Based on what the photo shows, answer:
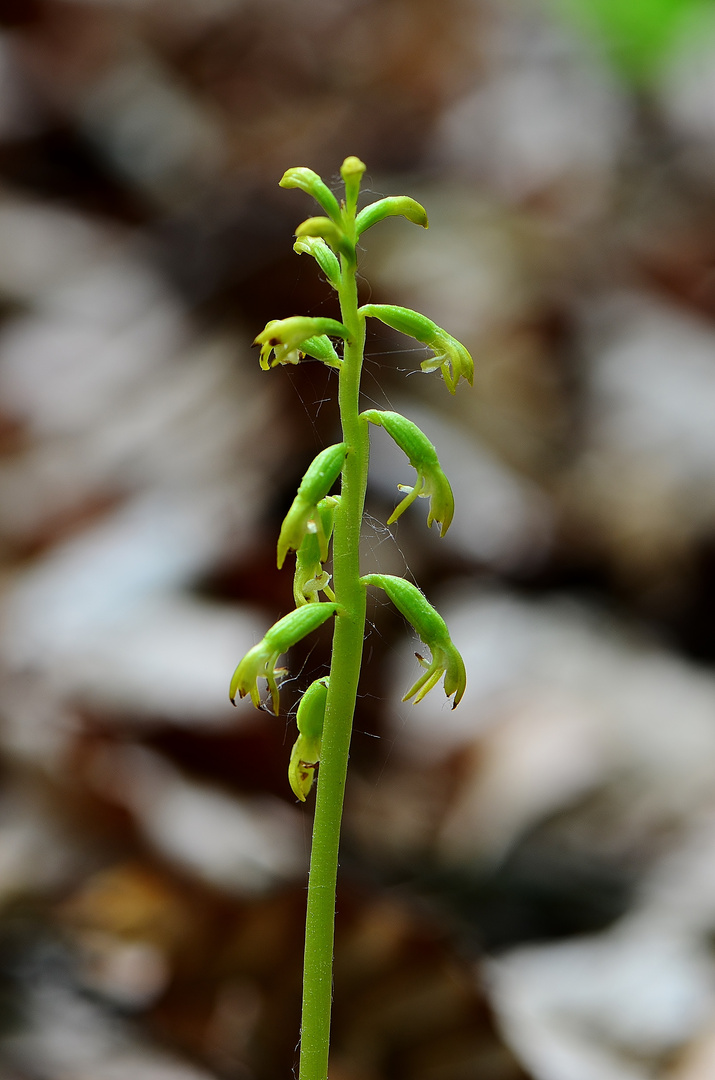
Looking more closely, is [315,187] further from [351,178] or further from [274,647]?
[274,647]

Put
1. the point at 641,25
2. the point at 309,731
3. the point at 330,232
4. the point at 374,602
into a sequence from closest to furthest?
1. the point at 330,232
2. the point at 309,731
3. the point at 374,602
4. the point at 641,25

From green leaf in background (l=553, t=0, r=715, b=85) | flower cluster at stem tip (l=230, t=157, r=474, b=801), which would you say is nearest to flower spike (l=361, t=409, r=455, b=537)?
flower cluster at stem tip (l=230, t=157, r=474, b=801)

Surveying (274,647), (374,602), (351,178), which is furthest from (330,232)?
(374,602)

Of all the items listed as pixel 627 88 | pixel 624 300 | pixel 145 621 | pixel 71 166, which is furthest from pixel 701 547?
pixel 627 88

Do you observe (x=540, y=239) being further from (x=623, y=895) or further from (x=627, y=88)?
(x=623, y=895)

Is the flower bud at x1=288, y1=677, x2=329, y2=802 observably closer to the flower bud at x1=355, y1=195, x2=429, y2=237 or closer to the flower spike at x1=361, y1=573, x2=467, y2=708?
the flower spike at x1=361, y1=573, x2=467, y2=708
